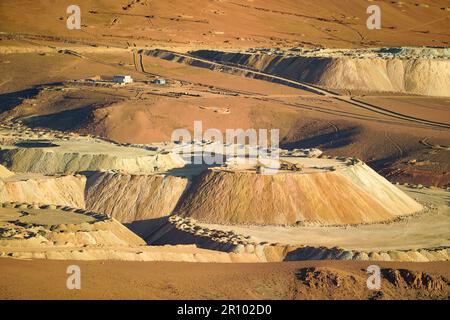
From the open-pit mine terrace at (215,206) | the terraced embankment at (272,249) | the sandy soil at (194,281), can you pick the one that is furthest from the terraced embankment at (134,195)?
the sandy soil at (194,281)

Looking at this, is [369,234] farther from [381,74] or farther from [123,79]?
[381,74]

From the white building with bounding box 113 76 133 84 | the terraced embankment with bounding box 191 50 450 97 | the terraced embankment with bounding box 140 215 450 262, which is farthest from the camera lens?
the terraced embankment with bounding box 191 50 450 97

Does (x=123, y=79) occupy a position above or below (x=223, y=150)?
above

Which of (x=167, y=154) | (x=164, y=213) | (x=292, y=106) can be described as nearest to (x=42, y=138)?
(x=167, y=154)

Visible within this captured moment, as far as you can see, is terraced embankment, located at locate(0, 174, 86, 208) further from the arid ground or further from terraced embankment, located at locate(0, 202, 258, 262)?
terraced embankment, located at locate(0, 202, 258, 262)

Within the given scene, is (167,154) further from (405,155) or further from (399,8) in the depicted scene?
(399,8)

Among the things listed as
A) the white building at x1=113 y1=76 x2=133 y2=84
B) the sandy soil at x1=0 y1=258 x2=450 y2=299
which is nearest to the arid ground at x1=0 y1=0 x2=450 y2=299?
the sandy soil at x1=0 y1=258 x2=450 y2=299

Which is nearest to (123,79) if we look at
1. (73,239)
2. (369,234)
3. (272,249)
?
(369,234)

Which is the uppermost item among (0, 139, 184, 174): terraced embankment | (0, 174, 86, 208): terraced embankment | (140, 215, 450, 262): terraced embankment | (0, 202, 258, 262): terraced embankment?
(0, 139, 184, 174): terraced embankment

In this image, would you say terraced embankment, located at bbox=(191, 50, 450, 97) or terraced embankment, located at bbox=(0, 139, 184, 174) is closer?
terraced embankment, located at bbox=(0, 139, 184, 174)

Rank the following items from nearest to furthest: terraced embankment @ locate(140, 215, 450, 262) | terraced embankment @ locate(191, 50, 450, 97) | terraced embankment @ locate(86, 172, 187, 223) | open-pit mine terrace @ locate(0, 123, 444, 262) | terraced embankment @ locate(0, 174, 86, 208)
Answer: terraced embankment @ locate(140, 215, 450, 262), open-pit mine terrace @ locate(0, 123, 444, 262), terraced embankment @ locate(0, 174, 86, 208), terraced embankment @ locate(86, 172, 187, 223), terraced embankment @ locate(191, 50, 450, 97)

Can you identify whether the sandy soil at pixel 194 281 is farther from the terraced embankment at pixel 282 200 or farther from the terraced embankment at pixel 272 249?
the terraced embankment at pixel 282 200

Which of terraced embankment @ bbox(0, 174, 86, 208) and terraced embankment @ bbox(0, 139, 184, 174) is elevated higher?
terraced embankment @ bbox(0, 139, 184, 174)
